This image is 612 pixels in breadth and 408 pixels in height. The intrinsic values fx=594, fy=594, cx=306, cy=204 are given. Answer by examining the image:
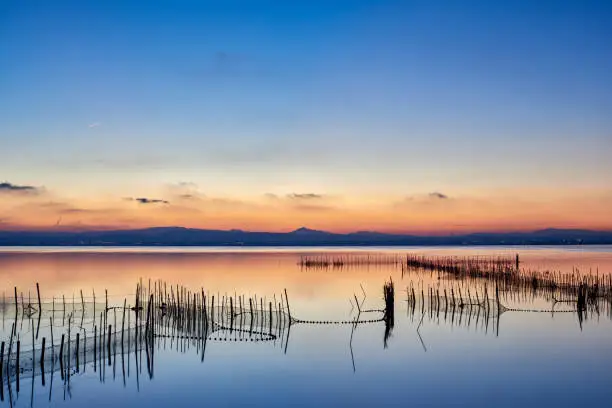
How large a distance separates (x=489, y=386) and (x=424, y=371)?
157 centimetres

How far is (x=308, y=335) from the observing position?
52.5 ft

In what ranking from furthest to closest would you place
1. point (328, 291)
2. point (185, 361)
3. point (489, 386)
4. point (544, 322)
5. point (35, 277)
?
point (35, 277)
point (328, 291)
point (544, 322)
point (185, 361)
point (489, 386)

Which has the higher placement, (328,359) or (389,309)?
(389,309)

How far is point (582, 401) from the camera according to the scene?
10.7m

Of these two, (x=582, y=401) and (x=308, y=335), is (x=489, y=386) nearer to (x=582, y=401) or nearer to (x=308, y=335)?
(x=582, y=401)

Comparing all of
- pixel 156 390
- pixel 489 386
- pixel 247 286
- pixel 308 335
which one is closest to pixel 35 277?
pixel 247 286

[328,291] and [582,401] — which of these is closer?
[582,401]

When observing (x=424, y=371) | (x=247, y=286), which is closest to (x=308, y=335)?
(x=424, y=371)

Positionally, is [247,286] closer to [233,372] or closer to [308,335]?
[308,335]

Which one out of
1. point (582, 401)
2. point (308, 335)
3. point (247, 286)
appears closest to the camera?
point (582, 401)

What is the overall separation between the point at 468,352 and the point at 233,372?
18.9 feet

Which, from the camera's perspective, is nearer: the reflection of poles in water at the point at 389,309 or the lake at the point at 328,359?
the lake at the point at 328,359

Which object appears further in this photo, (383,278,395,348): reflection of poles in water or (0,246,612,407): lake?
(383,278,395,348): reflection of poles in water

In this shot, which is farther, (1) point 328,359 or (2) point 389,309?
(2) point 389,309
